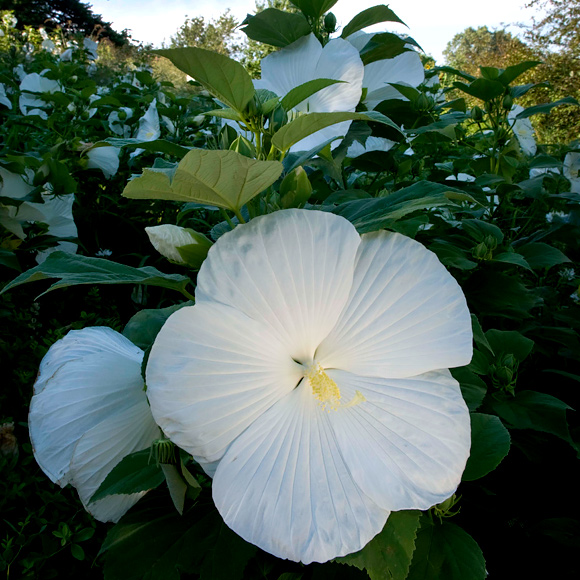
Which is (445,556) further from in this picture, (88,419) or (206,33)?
(206,33)

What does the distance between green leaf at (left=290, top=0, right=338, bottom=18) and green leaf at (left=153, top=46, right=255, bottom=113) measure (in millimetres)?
503

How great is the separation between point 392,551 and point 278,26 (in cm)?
92

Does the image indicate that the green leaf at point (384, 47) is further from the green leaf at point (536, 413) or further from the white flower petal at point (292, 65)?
the green leaf at point (536, 413)

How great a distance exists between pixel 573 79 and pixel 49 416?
39.8 ft

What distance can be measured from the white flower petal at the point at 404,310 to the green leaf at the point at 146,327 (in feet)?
1.01

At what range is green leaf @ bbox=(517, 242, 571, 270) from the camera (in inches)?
50.4

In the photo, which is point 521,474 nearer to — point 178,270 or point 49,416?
point 49,416

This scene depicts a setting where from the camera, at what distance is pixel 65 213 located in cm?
166


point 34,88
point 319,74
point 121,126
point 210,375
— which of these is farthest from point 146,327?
point 34,88

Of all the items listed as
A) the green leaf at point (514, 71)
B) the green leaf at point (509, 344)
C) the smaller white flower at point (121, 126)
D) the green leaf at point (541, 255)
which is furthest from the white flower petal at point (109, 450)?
the smaller white flower at point (121, 126)

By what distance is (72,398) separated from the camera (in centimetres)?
66

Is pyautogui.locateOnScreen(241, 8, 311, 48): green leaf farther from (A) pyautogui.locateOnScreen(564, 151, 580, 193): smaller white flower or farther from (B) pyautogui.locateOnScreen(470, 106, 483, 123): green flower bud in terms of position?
(A) pyautogui.locateOnScreen(564, 151, 580, 193): smaller white flower

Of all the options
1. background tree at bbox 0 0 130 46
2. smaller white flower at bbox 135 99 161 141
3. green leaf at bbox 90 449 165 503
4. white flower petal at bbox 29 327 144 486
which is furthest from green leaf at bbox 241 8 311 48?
background tree at bbox 0 0 130 46

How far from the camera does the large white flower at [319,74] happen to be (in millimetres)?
828
